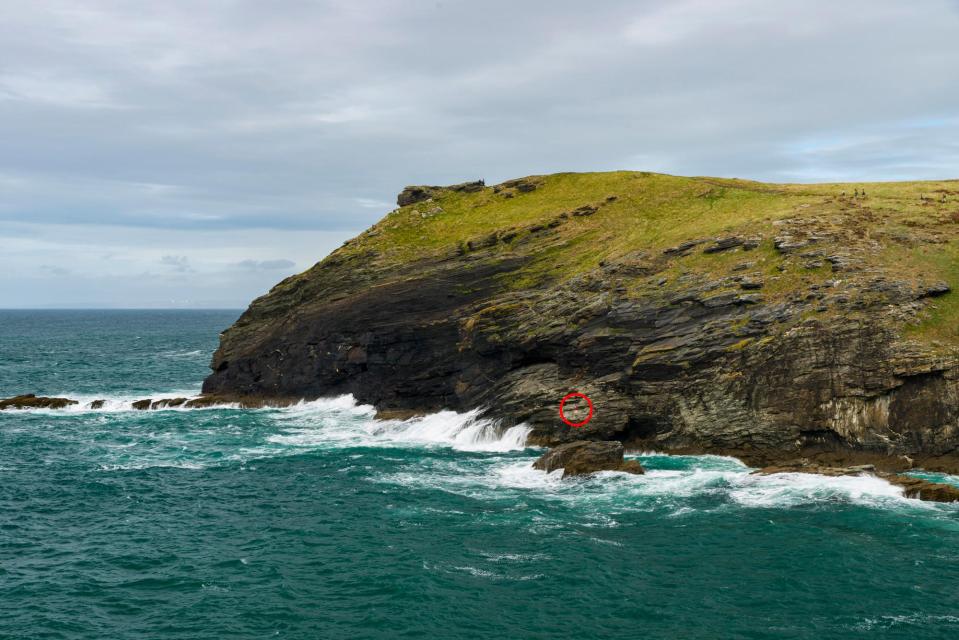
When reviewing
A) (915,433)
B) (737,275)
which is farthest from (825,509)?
(737,275)

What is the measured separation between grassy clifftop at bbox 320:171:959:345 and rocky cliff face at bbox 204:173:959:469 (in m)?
0.22

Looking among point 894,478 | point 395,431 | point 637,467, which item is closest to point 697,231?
point 637,467

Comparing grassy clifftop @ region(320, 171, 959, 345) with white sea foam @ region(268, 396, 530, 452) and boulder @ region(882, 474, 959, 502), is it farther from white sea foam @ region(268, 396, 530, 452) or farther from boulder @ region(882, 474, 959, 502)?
white sea foam @ region(268, 396, 530, 452)

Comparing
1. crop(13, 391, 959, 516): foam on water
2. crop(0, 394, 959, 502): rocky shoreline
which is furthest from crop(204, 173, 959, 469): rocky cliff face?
crop(13, 391, 959, 516): foam on water

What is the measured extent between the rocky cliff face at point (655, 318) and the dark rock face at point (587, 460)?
16.3ft

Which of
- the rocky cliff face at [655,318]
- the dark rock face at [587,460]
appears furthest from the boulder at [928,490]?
the dark rock face at [587,460]

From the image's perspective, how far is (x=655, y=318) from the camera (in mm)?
58562

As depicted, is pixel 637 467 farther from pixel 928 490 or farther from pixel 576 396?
pixel 928 490

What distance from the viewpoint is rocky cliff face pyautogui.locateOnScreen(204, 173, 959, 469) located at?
163 feet

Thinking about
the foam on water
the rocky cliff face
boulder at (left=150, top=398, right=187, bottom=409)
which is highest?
the rocky cliff face

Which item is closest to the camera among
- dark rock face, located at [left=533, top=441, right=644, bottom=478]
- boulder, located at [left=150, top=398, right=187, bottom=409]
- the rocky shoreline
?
the rocky shoreline

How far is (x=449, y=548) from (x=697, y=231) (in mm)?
40029

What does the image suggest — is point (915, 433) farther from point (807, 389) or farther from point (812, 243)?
point (812, 243)

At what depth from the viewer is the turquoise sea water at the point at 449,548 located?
30.1 m
